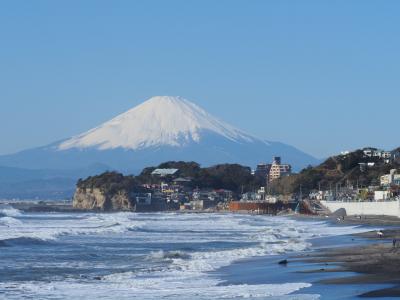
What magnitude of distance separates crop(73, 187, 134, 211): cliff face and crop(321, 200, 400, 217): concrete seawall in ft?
196

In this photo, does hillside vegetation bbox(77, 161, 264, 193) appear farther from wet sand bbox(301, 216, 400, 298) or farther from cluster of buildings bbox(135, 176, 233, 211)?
wet sand bbox(301, 216, 400, 298)

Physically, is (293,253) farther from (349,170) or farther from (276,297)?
(349,170)

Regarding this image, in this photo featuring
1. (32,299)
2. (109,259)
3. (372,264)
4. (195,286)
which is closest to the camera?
(32,299)

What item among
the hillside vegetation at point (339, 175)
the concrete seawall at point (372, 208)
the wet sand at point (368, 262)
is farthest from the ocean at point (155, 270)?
the hillside vegetation at point (339, 175)

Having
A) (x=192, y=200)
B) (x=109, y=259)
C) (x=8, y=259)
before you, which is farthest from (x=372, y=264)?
(x=192, y=200)

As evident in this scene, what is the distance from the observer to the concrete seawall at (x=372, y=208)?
218 feet

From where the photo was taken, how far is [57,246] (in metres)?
43.2

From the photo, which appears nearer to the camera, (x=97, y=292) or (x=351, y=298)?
(x=351, y=298)

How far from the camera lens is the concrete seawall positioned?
218 ft

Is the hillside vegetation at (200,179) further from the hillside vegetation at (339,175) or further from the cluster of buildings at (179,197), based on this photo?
the hillside vegetation at (339,175)

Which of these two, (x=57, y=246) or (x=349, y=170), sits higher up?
(x=349, y=170)

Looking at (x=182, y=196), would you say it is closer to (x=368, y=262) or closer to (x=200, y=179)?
(x=200, y=179)

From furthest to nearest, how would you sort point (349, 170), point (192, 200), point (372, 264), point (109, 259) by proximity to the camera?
point (192, 200), point (349, 170), point (109, 259), point (372, 264)

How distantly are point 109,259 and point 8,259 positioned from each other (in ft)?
11.3
